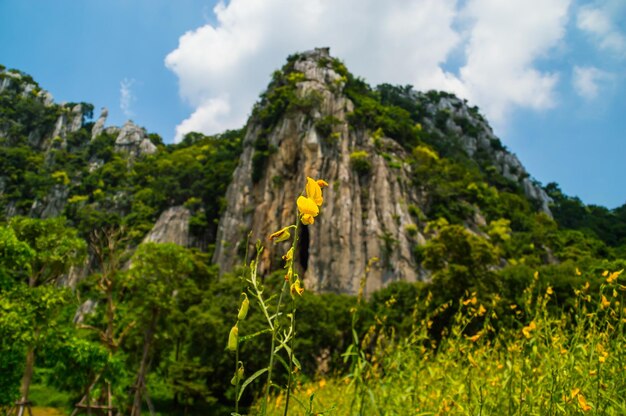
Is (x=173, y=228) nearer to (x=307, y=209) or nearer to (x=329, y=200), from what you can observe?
(x=329, y=200)

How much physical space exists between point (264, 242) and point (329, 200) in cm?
606

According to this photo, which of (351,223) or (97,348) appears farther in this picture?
(351,223)

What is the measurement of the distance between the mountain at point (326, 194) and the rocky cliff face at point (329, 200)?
0.10 metres

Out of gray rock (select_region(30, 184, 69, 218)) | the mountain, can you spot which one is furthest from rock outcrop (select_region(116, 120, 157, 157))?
gray rock (select_region(30, 184, 69, 218))

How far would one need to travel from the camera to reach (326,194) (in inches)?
1215

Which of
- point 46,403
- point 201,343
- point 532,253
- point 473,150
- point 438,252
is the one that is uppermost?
point 473,150

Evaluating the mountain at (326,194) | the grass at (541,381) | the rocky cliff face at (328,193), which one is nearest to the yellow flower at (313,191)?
the grass at (541,381)

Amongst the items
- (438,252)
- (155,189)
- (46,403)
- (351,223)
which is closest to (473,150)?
(351,223)

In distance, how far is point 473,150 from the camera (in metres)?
58.6

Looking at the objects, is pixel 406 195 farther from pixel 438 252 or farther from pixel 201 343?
pixel 201 343

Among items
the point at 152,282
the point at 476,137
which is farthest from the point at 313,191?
the point at 476,137

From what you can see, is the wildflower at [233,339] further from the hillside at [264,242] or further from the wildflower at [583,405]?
the wildflower at [583,405]

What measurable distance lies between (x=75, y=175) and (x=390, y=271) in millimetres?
39237

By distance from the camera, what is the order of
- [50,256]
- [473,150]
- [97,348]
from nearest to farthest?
[97,348] → [50,256] → [473,150]
